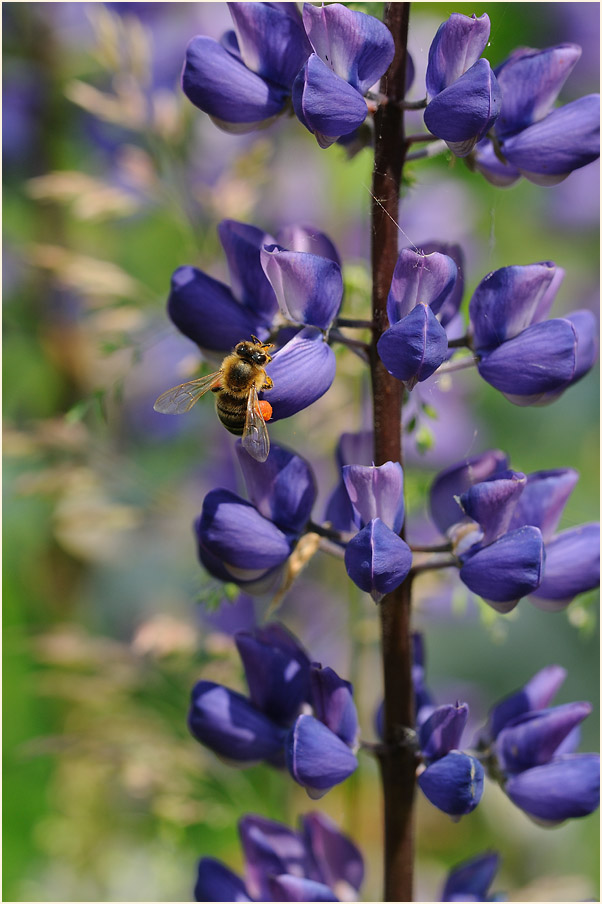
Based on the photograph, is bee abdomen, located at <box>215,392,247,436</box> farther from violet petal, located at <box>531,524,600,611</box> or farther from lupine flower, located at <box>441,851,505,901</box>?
lupine flower, located at <box>441,851,505,901</box>

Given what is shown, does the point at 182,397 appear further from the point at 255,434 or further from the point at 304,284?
the point at 304,284

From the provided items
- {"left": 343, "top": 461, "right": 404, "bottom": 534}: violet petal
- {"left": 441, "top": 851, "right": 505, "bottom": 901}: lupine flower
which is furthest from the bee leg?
{"left": 441, "top": 851, "right": 505, "bottom": 901}: lupine flower

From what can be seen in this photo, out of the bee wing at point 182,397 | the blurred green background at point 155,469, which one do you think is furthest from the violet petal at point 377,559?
the blurred green background at point 155,469

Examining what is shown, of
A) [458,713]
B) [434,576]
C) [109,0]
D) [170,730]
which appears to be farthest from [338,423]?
[109,0]

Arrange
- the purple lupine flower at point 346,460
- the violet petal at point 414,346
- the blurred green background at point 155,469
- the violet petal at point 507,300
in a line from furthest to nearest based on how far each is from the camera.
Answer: the blurred green background at point 155,469 < the purple lupine flower at point 346,460 < the violet petal at point 507,300 < the violet petal at point 414,346

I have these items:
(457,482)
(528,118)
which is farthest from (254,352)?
(528,118)

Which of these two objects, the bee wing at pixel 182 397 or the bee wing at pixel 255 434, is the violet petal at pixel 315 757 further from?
the bee wing at pixel 182 397

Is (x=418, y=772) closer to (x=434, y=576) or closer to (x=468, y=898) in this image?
(x=468, y=898)
